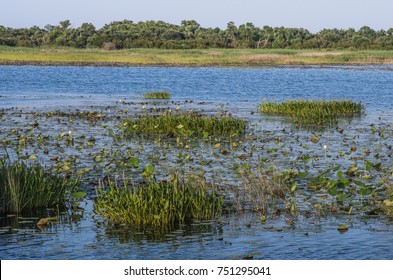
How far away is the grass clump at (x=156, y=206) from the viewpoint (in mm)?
12461

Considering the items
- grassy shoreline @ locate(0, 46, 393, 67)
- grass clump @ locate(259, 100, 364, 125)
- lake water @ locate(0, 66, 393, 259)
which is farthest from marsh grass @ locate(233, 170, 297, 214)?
grassy shoreline @ locate(0, 46, 393, 67)

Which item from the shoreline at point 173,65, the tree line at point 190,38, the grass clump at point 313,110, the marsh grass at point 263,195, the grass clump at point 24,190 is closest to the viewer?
the grass clump at point 24,190

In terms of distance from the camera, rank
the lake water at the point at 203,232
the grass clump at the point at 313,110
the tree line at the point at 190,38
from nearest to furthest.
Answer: the lake water at the point at 203,232
the grass clump at the point at 313,110
the tree line at the point at 190,38

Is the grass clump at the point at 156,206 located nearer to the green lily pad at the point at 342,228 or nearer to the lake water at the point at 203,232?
the lake water at the point at 203,232

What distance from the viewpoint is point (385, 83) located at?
56.0 metres

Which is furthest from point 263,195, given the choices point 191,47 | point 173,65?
point 191,47

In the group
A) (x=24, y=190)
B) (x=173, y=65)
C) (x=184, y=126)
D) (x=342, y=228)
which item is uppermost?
(x=24, y=190)

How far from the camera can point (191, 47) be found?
121 meters

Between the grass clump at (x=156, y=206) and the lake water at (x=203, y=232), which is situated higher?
the grass clump at (x=156, y=206)

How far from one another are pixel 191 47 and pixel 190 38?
924 inches

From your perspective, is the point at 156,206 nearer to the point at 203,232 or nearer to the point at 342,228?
the point at 203,232

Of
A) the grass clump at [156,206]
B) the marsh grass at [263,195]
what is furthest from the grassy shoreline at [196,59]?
the grass clump at [156,206]

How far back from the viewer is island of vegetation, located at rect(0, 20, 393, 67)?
91062mm

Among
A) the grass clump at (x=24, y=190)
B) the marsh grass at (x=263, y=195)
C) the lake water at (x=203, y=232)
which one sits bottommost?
the lake water at (x=203, y=232)
